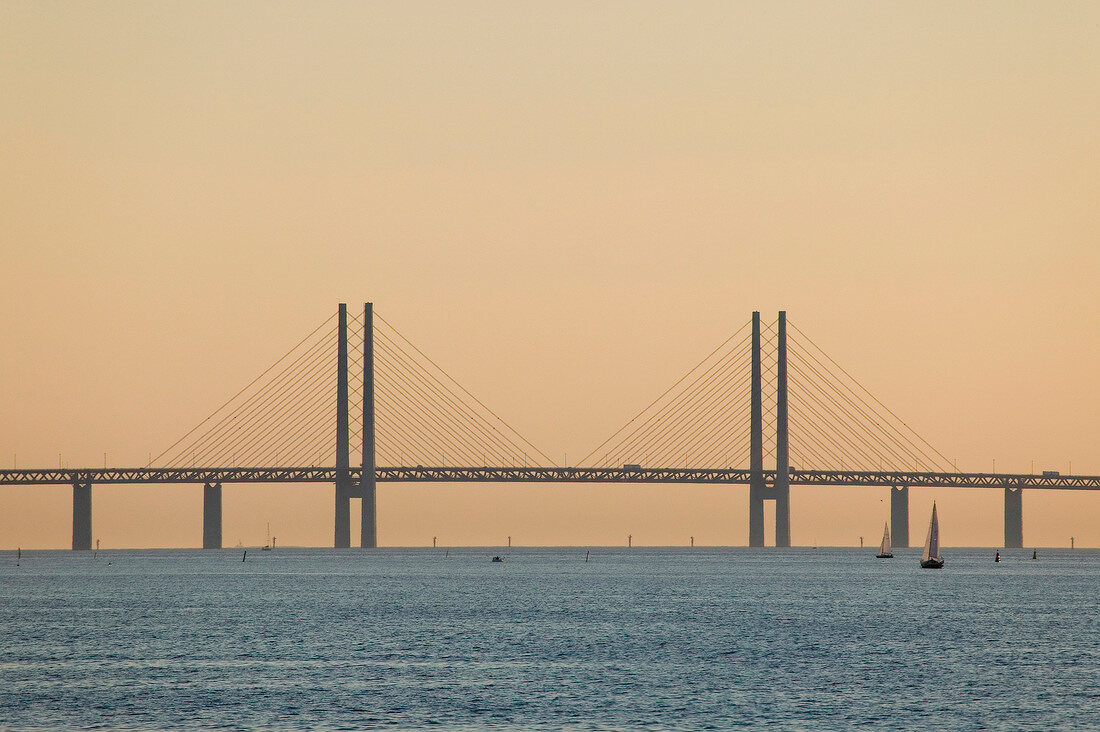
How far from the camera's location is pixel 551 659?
63250mm

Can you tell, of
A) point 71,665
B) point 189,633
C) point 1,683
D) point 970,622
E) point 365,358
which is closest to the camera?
point 1,683

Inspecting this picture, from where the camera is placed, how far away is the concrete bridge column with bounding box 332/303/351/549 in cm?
17125

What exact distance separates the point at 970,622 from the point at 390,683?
38.1m

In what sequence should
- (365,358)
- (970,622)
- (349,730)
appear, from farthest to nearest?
(365,358)
(970,622)
(349,730)

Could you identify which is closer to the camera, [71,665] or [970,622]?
[71,665]

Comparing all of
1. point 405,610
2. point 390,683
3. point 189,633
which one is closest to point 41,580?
point 405,610

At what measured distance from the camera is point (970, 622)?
8288 centimetres

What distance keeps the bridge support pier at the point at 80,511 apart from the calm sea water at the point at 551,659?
76038mm

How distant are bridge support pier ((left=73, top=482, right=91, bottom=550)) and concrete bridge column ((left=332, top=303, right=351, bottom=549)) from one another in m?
32.7

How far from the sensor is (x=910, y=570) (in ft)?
541

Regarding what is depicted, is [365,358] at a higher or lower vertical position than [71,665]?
higher

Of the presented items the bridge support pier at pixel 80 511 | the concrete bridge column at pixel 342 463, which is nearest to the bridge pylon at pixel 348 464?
the concrete bridge column at pixel 342 463

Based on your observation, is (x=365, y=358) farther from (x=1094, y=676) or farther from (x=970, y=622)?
(x=1094, y=676)

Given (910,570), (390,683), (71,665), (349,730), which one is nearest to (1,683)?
(71,665)
